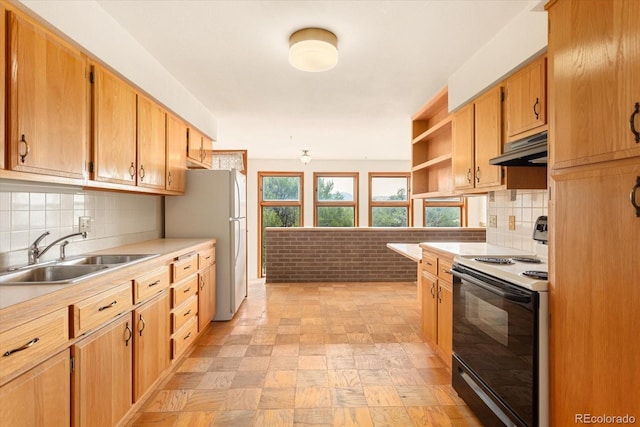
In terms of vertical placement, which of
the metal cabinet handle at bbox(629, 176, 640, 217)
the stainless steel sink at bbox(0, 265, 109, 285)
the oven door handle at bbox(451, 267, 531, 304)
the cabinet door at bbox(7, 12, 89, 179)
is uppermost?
the cabinet door at bbox(7, 12, 89, 179)

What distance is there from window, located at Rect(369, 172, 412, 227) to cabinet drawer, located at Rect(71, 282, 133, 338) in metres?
6.44

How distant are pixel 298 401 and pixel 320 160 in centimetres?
614

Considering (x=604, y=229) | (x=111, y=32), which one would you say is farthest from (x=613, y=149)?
(x=111, y=32)

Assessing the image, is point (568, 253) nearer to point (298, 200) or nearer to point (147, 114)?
point (147, 114)

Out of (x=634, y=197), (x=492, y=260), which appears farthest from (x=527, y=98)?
(x=634, y=197)

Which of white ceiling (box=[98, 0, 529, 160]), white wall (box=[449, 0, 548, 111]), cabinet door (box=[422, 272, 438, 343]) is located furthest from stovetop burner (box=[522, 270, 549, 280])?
white ceiling (box=[98, 0, 529, 160])

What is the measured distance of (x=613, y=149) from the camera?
1146 mm

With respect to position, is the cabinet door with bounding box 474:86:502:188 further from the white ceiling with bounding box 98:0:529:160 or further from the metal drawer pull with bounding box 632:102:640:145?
the metal drawer pull with bounding box 632:102:640:145

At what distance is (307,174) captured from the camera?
7766mm

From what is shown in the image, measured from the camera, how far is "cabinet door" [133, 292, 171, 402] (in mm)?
1941

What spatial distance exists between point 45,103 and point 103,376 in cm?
131

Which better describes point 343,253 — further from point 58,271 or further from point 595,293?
point 595,293
